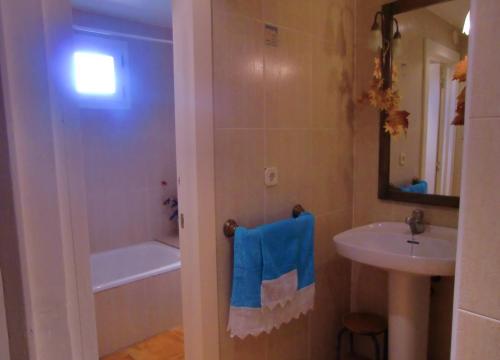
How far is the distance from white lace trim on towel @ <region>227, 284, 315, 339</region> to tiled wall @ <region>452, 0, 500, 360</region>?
96cm

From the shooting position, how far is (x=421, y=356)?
1.64 meters

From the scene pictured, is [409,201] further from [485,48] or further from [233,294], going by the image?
[485,48]

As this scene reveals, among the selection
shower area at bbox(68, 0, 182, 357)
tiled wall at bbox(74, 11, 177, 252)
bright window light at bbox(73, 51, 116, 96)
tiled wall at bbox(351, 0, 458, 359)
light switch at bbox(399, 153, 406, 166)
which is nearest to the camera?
tiled wall at bbox(351, 0, 458, 359)

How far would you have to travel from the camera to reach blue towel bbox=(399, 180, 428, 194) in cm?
179

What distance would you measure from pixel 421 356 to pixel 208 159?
4.59 ft

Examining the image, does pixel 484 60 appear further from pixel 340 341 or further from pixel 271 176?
pixel 340 341

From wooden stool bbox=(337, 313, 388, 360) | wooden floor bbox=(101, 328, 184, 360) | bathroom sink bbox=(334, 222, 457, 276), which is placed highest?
bathroom sink bbox=(334, 222, 457, 276)

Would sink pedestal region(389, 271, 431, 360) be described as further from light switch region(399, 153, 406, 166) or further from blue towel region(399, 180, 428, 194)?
light switch region(399, 153, 406, 166)

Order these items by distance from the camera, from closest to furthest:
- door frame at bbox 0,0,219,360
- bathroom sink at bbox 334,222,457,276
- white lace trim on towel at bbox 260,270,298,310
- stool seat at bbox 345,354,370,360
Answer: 1. door frame at bbox 0,0,219,360
2. bathroom sink at bbox 334,222,457,276
3. white lace trim on towel at bbox 260,270,298,310
4. stool seat at bbox 345,354,370,360

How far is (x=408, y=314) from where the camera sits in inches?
62.6

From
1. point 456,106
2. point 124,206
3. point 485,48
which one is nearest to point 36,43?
point 485,48

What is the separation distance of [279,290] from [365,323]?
29.5 inches

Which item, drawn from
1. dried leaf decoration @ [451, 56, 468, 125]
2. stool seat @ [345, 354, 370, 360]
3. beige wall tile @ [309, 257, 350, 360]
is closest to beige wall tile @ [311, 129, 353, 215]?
beige wall tile @ [309, 257, 350, 360]

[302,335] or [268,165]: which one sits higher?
[268,165]
